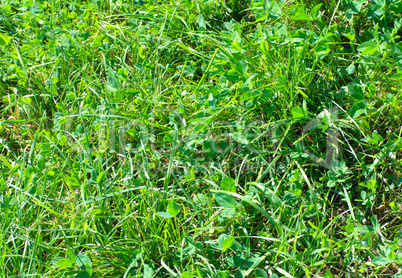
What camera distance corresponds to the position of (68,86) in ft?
7.55

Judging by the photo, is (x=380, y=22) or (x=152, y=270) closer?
(x=152, y=270)

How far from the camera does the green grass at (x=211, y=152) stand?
1.66m

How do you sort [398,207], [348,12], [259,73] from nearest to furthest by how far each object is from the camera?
[398,207], [259,73], [348,12]

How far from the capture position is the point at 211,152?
1.92 metres

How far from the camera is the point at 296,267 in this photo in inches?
63.0

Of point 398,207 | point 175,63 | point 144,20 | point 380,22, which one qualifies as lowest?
point 398,207

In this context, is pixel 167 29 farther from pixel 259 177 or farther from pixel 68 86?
pixel 259 177

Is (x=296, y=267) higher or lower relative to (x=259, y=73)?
lower

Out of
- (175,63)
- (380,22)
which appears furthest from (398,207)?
(175,63)

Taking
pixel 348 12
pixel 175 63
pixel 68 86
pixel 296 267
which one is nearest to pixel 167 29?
pixel 175 63

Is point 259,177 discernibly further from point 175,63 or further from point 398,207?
point 175,63

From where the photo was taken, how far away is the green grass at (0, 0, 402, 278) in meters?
1.66

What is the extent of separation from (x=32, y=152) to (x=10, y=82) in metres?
0.72

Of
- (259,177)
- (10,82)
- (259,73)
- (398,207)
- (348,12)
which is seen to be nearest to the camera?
(398,207)
